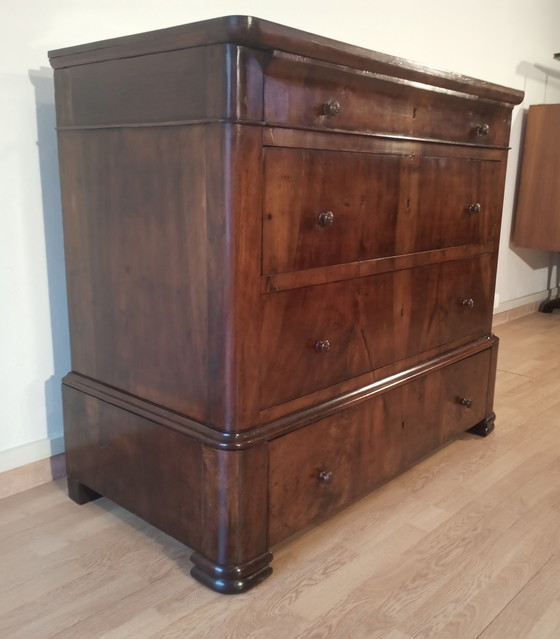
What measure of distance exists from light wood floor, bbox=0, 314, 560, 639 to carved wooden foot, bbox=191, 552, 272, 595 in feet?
0.07

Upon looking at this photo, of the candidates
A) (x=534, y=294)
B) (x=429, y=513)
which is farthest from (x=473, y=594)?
(x=534, y=294)

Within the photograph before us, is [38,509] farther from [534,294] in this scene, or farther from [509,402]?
[534,294]

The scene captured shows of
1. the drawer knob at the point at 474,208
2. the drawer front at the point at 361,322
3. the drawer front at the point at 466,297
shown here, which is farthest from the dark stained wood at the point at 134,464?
the drawer knob at the point at 474,208

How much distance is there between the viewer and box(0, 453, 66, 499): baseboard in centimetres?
176

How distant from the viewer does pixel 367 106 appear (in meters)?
1.47

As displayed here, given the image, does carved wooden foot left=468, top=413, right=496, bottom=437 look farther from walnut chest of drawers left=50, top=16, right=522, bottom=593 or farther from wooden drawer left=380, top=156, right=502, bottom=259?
wooden drawer left=380, top=156, right=502, bottom=259

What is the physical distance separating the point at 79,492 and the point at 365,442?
0.78 meters

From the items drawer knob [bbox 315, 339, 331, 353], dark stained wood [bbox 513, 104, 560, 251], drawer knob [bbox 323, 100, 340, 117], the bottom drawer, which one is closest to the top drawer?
drawer knob [bbox 323, 100, 340, 117]

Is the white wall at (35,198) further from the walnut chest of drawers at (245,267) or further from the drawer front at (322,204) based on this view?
the drawer front at (322,204)

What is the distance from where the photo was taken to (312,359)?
1472 millimetres

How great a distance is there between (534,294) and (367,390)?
9.83ft

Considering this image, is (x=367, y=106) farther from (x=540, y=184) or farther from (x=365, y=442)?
(x=540, y=184)

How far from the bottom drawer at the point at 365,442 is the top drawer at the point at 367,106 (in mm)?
670

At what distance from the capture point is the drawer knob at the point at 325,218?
1397mm
